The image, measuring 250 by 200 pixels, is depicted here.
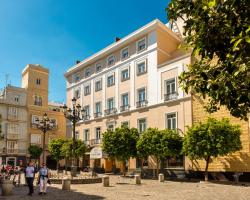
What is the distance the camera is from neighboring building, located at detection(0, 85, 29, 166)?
52656 millimetres

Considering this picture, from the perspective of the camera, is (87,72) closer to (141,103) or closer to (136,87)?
(136,87)

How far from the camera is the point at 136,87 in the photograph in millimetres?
35906

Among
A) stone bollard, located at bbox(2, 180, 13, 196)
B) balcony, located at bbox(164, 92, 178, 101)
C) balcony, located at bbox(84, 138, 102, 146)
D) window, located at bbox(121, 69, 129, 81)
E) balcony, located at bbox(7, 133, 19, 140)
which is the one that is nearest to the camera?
stone bollard, located at bbox(2, 180, 13, 196)

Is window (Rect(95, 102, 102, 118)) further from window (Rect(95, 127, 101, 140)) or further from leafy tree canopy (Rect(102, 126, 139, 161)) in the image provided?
leafy tree canopy (Rect(102, 126, 139, 161))

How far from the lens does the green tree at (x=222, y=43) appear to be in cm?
553

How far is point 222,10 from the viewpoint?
583 centimetres

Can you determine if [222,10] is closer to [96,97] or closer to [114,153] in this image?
[114,153]

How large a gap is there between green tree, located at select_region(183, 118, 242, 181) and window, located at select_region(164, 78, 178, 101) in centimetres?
727

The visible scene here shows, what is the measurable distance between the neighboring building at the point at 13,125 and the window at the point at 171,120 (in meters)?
29.7

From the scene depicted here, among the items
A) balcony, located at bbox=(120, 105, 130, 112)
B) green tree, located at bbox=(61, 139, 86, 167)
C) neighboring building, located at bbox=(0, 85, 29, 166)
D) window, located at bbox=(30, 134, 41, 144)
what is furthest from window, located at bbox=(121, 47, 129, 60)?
window, located at bbox=(30, 134, 41, 144)

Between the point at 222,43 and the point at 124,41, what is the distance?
32.1 metres

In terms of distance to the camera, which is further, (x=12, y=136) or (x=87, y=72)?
(x=12, y=136)

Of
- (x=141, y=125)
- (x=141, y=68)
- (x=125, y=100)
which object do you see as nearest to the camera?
(x=141, y=125)

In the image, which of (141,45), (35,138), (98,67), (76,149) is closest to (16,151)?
(35,138)
